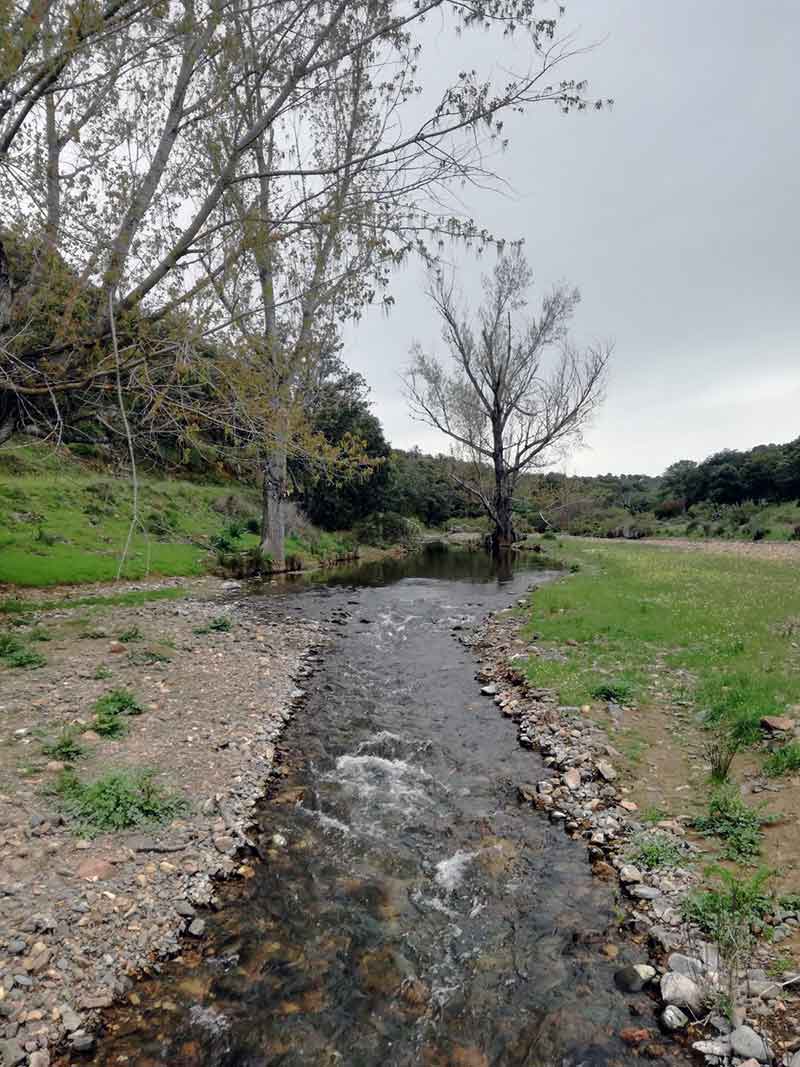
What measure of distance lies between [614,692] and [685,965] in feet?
18.0

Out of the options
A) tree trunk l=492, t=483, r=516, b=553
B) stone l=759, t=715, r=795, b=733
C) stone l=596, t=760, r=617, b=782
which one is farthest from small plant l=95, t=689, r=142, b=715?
tree trunk l=492, t=483, r=516, b=553

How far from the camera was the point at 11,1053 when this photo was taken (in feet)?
11.6

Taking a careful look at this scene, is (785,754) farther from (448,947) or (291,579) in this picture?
(291,579)

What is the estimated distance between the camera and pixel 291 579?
82.0ft

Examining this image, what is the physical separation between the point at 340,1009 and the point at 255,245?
870 cm

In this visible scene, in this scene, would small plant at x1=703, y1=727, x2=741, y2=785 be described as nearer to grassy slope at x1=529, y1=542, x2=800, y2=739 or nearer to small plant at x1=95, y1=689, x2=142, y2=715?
grassy slope at x1=529, y1=542, x2=800, y2=739

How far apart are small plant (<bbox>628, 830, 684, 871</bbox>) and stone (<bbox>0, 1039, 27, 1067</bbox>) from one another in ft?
17.5

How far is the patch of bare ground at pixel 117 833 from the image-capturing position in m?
4.11

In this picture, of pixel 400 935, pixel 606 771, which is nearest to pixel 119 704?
pixel 400 935

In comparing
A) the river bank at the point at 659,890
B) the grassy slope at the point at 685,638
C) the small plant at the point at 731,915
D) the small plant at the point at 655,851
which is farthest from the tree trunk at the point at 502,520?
the small plant at the point at 731,915

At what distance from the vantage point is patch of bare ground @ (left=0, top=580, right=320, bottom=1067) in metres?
4.11

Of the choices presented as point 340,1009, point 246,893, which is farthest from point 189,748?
point 340,1009

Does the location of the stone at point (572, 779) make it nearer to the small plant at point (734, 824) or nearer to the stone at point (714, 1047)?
the small plant at point (734, 824)

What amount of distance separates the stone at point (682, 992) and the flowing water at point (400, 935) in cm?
17
